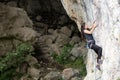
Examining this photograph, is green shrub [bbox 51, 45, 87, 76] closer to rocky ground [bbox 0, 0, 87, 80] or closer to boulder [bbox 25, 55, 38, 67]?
rocky ground [bbox 0, 0, 87, 80]

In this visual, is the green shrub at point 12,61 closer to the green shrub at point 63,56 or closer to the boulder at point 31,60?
the boulder at point 31,60

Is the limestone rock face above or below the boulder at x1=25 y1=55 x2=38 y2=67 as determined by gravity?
above

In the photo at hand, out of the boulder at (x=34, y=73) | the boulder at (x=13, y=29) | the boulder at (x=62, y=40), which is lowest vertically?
the boulder at (x=34, y=73)

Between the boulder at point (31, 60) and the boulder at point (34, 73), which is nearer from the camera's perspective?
the boulder at point (34, 73)

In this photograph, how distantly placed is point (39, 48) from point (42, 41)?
1.23 m

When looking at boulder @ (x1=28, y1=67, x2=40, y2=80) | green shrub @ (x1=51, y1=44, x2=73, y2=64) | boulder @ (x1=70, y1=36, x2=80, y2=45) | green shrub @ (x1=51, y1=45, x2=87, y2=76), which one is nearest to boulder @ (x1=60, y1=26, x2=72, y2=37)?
boulder @ (x1=70, y1=36, x2=80, y2=45)

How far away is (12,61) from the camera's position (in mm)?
22922

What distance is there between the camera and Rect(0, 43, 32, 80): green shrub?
22547 millimetres

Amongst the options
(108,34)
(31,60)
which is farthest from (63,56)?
(108,34)

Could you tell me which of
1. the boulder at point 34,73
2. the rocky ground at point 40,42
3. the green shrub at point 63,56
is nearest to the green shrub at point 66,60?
the green shrub at point 63,56

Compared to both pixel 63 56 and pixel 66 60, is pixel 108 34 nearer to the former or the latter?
pixel 63 56

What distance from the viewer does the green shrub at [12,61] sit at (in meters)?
22.5

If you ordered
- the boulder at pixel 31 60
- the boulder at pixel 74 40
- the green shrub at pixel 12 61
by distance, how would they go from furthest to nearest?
the boulder at pixel 74 40 < the boulder at pixel 31 60 < the green shrub at pixel 12 61

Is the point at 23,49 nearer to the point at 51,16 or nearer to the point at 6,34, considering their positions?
the point at 6,34
